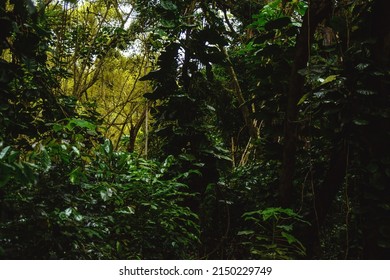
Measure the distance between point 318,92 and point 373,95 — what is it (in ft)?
0.85

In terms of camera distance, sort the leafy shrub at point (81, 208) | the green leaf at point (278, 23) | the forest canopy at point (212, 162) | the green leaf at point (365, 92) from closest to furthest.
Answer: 1. the leafy shrub at point (81, 208)
2. the forest canopy at point (212, 162)
3. the green leaf at point (365, 92)
4. the green leaf at point (278, 23)

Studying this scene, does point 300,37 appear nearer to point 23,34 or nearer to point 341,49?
point 341,49

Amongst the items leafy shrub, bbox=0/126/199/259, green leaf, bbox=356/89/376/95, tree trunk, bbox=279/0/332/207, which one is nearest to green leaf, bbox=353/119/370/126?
green leaf, bbox=356/89/376/95

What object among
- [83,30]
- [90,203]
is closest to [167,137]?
[90,203]

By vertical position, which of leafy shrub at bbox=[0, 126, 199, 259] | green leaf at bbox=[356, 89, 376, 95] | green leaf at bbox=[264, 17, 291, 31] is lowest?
leafy shrub at bbox=[0, 126, 199, 259]

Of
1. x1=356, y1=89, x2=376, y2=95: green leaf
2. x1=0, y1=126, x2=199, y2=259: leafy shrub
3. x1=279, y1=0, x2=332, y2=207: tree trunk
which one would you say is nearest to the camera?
x1=0, y1=126, x2=199, y2=259: leafy shrub

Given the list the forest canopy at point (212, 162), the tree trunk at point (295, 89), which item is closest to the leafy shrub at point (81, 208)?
the forest canopy at point (212, 162)

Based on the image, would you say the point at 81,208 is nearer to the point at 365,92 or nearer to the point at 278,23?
the point at 365,92

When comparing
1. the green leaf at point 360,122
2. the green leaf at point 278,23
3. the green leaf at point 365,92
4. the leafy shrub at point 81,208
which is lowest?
the leafy shrub at point 81,208

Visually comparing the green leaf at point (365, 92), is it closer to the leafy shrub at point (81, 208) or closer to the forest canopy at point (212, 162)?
the forest canopy at point (212, 162)

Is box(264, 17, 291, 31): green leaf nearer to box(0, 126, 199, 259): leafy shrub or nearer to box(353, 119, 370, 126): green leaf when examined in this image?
box(353, 119, 370, 126): green leaf

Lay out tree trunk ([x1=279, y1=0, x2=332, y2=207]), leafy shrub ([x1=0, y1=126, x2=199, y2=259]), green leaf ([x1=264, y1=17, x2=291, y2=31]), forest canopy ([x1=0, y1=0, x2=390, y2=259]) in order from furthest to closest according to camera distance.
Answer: green leaf ([x1=264, y1=17, x2=291, y2=31]) → tree trunk ([x1=279, y1=0, x2=332, y2=207]) → forest canopy ([x1=0, y1=0, x2=390, y2=259]) → leafy shrub ([x1=0, y1=126, x2=199, y2=259])

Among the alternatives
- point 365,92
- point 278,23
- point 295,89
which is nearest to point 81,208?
point 295,89

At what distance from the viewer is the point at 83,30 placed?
210 inches
